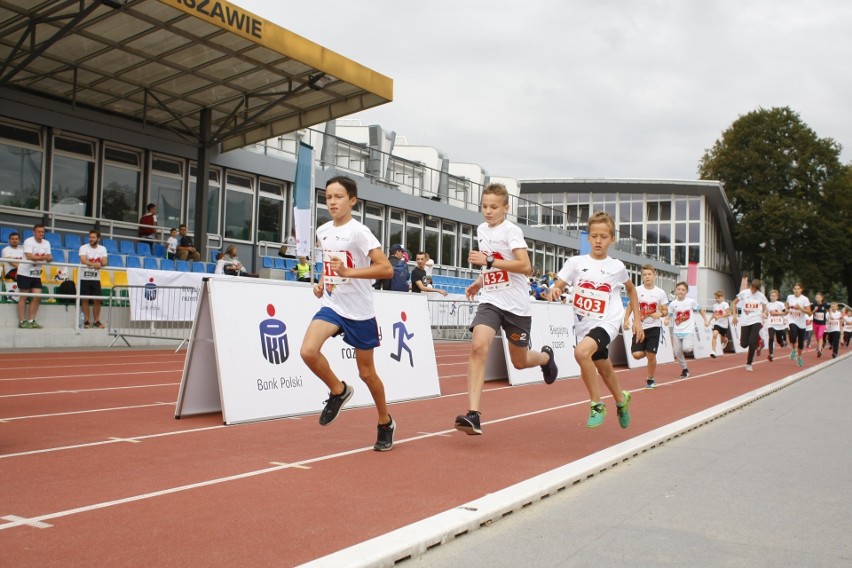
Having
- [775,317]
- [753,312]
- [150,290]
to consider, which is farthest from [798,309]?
Result: [150,290]

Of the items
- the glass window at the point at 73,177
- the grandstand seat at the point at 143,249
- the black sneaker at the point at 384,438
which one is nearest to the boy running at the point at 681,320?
the black sneaker at the point at 384,438

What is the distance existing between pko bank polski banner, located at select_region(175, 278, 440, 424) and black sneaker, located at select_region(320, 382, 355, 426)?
1.75 meters

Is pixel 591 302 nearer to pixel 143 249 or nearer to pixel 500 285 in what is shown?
pixel 500 285

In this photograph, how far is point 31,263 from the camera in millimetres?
15625

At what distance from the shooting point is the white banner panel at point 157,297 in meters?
16.8

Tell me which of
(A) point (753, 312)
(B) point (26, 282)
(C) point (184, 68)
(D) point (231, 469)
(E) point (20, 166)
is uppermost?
(C) point (184, 68)

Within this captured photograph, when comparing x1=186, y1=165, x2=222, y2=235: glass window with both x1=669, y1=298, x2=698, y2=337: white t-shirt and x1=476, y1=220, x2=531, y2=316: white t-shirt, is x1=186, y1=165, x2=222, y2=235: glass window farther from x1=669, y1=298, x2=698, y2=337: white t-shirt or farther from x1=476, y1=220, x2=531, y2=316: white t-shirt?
x1=476, y1=220, x2=531, y2=316: white t-shirt

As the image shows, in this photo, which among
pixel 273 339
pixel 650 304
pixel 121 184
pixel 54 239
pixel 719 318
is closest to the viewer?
pixel 273 339

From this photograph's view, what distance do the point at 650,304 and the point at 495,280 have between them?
7655 millimetres

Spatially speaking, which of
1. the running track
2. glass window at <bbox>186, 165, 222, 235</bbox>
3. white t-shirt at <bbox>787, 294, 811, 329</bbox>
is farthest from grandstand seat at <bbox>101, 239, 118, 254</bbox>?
white t-shirt at <bbox>787, 294, 811, 329</bbox>

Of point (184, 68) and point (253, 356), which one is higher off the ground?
point (184, 68)

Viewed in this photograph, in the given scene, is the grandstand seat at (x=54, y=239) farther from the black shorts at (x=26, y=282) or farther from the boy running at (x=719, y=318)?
the boy running at (x=719, y=318)

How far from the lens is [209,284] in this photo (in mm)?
7883

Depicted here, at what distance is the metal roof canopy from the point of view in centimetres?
1664
